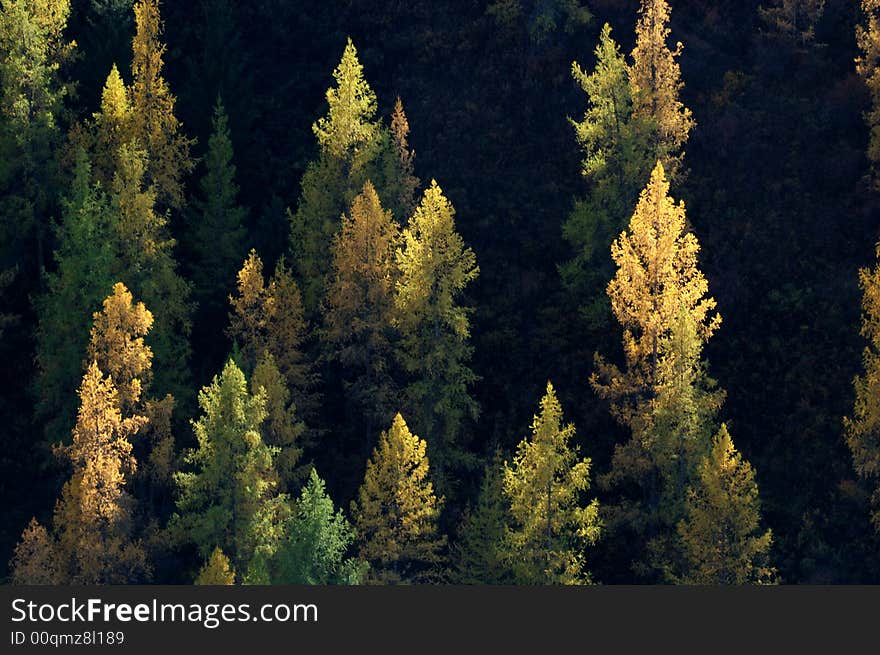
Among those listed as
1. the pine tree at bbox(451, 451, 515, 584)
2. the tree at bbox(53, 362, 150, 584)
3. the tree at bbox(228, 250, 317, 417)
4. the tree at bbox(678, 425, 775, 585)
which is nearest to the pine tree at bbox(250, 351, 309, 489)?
the tree at bbox(228, 250, 317, 417)

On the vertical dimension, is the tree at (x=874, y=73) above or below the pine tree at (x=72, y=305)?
above

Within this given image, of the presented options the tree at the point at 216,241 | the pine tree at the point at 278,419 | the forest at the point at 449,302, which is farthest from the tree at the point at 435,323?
the tree at the point at 216,241

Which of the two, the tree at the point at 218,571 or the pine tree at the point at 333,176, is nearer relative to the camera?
the tree at the point at 218,571

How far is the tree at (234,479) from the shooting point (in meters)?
51.0

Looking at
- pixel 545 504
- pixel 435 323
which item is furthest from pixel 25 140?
pixel 545 504

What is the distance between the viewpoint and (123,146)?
5953cm

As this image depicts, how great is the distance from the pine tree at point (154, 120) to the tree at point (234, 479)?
41.7 ft

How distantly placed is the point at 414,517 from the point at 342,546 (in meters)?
2.54

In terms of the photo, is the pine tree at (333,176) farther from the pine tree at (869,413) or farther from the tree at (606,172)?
the pine tree at (869,413)

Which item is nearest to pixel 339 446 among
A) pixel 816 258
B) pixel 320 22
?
pixel 816 258

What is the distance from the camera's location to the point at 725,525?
157 ft

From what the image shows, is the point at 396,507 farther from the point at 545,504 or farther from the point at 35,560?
the point at 35,560

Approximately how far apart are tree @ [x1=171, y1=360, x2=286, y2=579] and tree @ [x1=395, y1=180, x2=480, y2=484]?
6160mm

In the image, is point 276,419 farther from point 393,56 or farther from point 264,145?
point 393,56
